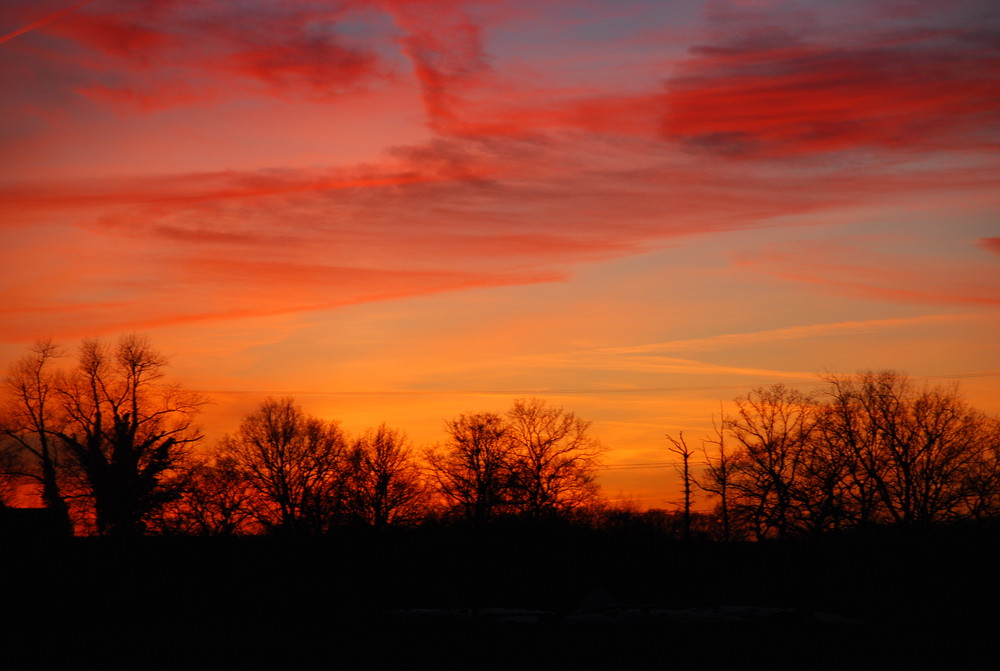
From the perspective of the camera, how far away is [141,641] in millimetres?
32500

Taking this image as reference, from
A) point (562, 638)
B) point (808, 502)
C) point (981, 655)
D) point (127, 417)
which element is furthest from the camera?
point (808, 502)

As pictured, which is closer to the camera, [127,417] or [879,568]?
[879,568]

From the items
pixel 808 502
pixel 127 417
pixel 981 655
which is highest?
pixel 127 417

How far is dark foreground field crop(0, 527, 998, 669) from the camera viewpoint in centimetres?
2742

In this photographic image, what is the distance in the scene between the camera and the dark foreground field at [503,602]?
27.4 m

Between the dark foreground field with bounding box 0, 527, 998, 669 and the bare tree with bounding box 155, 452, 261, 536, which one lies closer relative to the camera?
the dark foreground field with bounding box 0, 527, 998, 669

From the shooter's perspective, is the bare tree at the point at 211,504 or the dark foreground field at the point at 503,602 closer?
the dark foreground field at the point at 503,602

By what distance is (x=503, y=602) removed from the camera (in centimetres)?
4672

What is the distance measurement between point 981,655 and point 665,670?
8927 mm

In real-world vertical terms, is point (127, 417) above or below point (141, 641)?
above

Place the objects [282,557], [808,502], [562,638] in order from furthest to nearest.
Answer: [808,502] → [282,557] → [562,638]

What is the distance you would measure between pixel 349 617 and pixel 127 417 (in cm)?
2426

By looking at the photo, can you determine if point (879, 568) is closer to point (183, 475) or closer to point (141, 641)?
point (141, 641)

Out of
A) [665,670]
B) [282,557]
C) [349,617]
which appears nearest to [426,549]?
[282,557]
